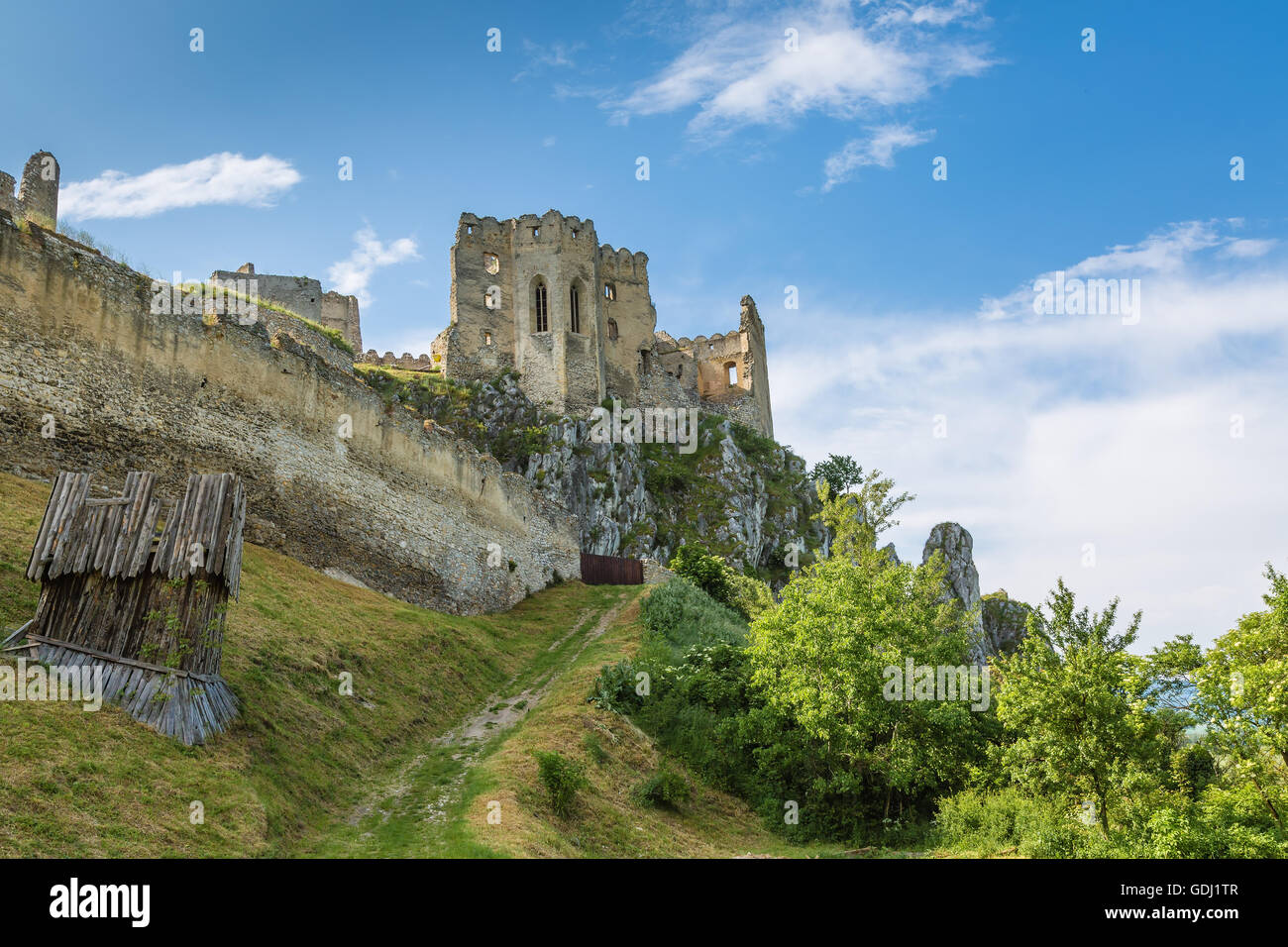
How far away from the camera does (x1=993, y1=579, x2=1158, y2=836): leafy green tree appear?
52.7 ft

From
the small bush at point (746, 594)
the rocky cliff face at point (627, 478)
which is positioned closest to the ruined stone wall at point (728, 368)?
the rocky cliff face at point (627, 478)

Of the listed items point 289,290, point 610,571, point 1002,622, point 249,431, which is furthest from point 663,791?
point 289,290

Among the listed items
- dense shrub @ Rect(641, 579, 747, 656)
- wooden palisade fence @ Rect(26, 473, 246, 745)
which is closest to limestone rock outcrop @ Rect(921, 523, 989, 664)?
dense shrub @ Rect(641, 579, 747, 656)

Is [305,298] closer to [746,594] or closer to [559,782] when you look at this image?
[746,594]

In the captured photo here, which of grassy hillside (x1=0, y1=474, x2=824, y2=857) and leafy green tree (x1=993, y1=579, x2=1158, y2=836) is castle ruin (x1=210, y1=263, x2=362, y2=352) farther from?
leafy green tree (x1=993, y1=579, x2=1158, y2=836)

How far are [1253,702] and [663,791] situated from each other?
9.94 metres

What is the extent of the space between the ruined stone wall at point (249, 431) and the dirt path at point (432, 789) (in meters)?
Result: 6.19

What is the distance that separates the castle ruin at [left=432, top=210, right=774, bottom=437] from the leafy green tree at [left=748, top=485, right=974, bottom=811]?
111ft

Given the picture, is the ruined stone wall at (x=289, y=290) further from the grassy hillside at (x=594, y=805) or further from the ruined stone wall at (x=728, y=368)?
the grassy hillside at (x=594, y=805)

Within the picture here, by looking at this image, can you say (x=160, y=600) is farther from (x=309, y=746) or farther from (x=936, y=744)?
(x=936, y=744)
